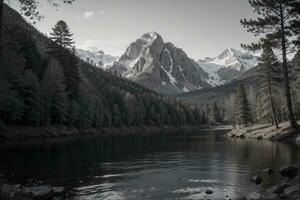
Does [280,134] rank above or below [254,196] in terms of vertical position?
above

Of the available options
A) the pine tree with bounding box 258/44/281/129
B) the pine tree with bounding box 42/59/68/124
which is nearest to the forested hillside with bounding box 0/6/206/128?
the pine tree with bounding box 42/59/68/124

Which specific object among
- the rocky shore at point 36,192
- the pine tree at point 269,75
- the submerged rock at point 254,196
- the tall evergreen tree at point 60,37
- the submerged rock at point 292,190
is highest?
the tall evergreen tree at point 60,37

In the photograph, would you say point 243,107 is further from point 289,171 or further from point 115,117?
point 289,171

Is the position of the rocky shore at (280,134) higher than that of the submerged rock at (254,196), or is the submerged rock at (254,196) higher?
the rocky shore at (280,134)

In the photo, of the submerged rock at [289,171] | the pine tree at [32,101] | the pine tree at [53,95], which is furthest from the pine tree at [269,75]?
the pine tree at [32,101]

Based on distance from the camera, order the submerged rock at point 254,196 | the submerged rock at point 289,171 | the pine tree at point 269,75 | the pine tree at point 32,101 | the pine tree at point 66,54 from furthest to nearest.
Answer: the pine tree at point 66,54, the pine tree at point 32,101, the pine tree at point 269,75, the submerged rock at point 289,171, the submerged rock at point 254,196

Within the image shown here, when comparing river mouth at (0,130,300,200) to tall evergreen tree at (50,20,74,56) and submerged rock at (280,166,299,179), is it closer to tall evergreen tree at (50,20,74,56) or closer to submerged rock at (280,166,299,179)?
submerged rock at (280,166,299,179)

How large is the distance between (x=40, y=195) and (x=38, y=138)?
166 ft

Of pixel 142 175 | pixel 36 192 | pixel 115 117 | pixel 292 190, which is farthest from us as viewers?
pixel 115 117

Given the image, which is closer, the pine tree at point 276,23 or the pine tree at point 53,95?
the pine tree at point 276,23

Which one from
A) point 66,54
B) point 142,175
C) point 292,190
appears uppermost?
point 66,54

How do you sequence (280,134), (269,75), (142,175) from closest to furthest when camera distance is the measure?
(142,175) → (280,134) → (269,75)

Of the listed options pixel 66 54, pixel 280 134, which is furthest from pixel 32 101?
pixel 280 134

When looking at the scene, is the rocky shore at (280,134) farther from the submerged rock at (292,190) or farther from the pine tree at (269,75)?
the submerged rock at (292,190)
